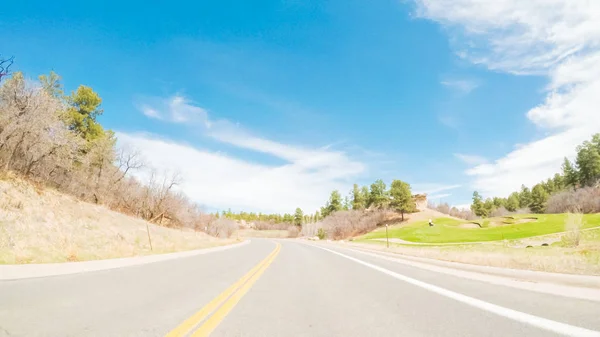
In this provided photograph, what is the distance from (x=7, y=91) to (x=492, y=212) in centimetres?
15951

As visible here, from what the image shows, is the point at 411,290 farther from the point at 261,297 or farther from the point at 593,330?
the point at 593,330

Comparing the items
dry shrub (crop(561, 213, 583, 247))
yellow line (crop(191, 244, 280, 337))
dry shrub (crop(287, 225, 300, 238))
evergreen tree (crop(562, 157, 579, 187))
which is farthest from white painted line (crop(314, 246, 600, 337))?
dry shrub (crop(287, 225, 300, 238))

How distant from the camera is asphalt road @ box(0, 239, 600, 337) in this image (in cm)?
381

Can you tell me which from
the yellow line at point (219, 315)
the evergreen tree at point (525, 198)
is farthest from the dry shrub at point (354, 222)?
the yellow line at point (219, 315)

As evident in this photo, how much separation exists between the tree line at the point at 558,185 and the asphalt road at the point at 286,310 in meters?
109

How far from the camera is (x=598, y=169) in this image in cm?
8800

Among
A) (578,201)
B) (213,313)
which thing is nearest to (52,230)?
Answer: (213,313)

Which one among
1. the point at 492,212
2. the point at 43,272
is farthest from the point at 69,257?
the point at 492,212

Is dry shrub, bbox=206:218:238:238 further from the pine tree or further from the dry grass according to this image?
the pine tree

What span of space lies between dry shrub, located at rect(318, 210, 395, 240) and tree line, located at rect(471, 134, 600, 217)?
175 ft

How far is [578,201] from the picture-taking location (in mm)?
83750

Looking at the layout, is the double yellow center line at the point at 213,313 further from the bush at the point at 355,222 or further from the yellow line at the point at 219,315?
the bush at the point at 355,222

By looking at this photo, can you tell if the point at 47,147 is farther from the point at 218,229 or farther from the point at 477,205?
the point at 477,205

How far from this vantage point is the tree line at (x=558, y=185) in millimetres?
90375
